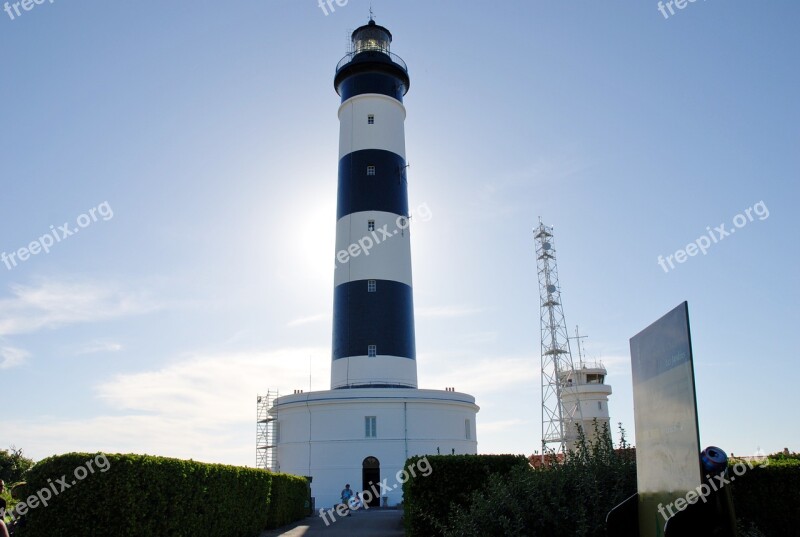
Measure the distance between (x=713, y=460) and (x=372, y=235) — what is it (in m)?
23.7

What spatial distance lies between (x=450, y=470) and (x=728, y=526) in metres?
10.5

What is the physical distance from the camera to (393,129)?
29.4 m

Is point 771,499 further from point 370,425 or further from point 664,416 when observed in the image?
point 370,425

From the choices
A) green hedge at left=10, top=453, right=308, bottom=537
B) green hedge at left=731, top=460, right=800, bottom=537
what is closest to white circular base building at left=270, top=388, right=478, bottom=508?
green hedge at left=10, top=453, right=308, bottom=537

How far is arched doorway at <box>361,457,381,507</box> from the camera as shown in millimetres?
24295

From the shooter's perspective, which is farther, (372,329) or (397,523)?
(372,329)

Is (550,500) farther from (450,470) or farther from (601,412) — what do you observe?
(601,412)

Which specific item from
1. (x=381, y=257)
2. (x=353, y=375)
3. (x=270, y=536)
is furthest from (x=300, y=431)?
(x=270, y=536)

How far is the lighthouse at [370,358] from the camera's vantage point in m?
24.5

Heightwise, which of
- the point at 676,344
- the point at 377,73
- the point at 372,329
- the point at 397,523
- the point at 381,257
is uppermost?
the point at 377,73
